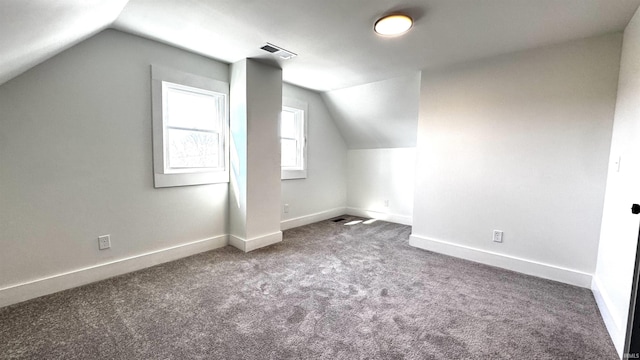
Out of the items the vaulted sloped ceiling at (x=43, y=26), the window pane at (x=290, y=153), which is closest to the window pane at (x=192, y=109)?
the vaulted sloped ceiling at (x=43, y=26)

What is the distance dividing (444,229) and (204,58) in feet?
11.5

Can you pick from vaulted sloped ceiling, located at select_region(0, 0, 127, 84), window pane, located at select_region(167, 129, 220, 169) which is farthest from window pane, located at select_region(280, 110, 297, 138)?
vaulted sloped ceiling, located at select_region(0, 0, 127, 84)

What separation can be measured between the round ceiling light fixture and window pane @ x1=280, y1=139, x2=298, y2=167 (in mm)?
2460

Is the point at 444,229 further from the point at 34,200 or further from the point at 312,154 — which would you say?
the point at 34,200

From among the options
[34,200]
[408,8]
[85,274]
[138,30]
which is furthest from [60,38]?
[408,8]

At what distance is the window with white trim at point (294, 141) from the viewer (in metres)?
4.32

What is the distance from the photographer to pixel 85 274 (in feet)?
7.69

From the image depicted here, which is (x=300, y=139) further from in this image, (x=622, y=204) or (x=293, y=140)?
(x=622, y=204)

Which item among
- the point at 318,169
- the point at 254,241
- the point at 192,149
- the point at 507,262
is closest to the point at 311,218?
the point at 318,169

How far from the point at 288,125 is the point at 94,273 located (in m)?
3.07

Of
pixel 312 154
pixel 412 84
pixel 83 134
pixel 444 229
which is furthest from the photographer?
pixel 312 154

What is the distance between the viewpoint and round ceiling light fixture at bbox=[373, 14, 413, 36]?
2035mm

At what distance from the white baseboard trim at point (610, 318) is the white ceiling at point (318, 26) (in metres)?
2.11

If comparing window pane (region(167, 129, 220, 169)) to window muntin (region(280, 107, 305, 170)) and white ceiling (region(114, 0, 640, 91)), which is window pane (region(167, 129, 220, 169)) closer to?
white ceiling (region(114, 0, 640, 91))
